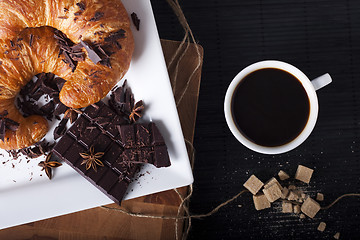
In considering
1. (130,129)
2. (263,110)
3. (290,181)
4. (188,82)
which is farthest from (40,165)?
(290,181)

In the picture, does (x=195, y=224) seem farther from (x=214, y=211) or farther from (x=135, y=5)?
(x=135, y=5)

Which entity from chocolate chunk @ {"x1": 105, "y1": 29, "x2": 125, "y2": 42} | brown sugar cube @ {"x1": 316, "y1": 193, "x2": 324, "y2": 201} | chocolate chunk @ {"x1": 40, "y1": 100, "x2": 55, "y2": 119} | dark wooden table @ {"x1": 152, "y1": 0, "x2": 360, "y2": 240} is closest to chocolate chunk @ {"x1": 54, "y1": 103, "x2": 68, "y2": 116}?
chocolate chunk @ {"x1": 40, "y1": 100, "x2": 55, "y2": 119}

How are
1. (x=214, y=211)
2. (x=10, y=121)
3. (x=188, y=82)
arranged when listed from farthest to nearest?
(x=214, y=211) → (x=188, y=82) → (x=10, y=121)

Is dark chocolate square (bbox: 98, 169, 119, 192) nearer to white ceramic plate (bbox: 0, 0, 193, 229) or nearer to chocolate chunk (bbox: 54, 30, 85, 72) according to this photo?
white ceramic plate (bbox: 0, 0, 193, 229)

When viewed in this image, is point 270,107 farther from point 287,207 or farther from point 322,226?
point 322,226

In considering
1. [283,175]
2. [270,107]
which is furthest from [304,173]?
[270,107]

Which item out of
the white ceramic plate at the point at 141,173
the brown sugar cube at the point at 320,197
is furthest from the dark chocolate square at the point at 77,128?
the brown sugar cube at the point at 320,197

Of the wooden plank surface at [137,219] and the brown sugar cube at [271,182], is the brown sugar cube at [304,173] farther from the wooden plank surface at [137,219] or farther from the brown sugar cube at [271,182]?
the wooden plank surface at [137,219]
